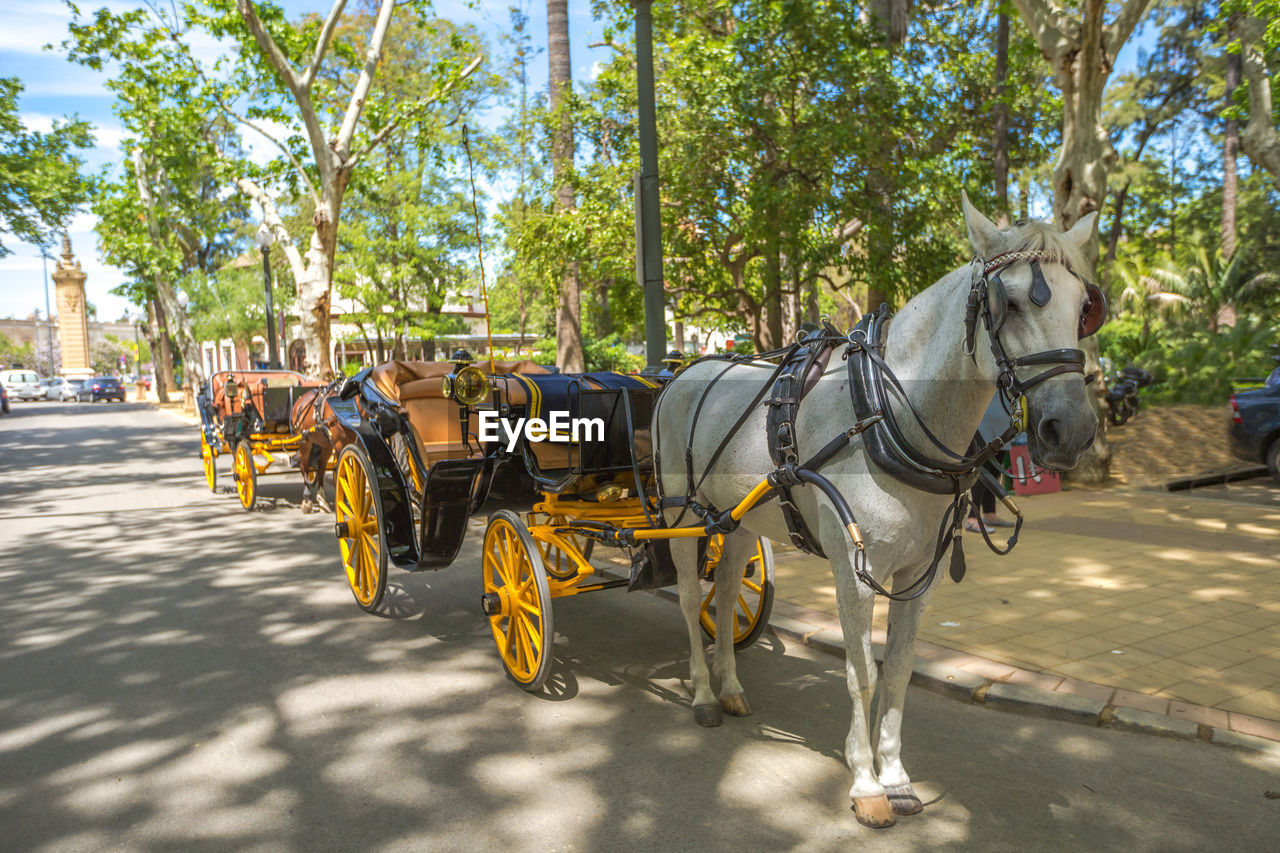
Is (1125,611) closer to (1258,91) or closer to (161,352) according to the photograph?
(1258,91)

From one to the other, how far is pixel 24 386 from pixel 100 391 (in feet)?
27.7

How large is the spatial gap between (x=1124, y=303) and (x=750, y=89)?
2178 centimetres

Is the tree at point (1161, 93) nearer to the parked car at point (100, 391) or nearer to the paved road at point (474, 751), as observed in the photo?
the paved road at point (474, 751)

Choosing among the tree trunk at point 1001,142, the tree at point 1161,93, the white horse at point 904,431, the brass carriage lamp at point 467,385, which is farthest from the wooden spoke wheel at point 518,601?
the tree at point 1161,93

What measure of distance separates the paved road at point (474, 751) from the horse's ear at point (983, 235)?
2.16m

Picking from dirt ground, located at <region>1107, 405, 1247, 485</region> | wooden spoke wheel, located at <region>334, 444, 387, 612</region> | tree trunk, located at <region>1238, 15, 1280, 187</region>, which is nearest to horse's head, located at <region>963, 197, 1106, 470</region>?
wooden spoke wheel, located at <region>334, 444, 387, 612</region>

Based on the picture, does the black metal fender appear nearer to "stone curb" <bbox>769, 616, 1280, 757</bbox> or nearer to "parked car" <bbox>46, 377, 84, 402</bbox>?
"stone curb" <bbox>769, 616, 1280, 757</bbox>

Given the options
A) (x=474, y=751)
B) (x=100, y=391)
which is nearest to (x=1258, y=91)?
(x=474, y=751)

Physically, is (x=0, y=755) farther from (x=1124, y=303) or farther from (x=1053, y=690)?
(x=1124, y=303)

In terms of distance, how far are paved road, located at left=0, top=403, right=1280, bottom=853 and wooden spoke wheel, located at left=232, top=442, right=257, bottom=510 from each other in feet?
13.6

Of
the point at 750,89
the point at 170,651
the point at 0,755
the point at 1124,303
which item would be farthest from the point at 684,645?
the point at 1124,303

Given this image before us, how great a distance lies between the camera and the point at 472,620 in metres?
6.34

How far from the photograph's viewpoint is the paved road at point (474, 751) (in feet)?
11.3

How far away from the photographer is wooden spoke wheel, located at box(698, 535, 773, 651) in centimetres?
526
